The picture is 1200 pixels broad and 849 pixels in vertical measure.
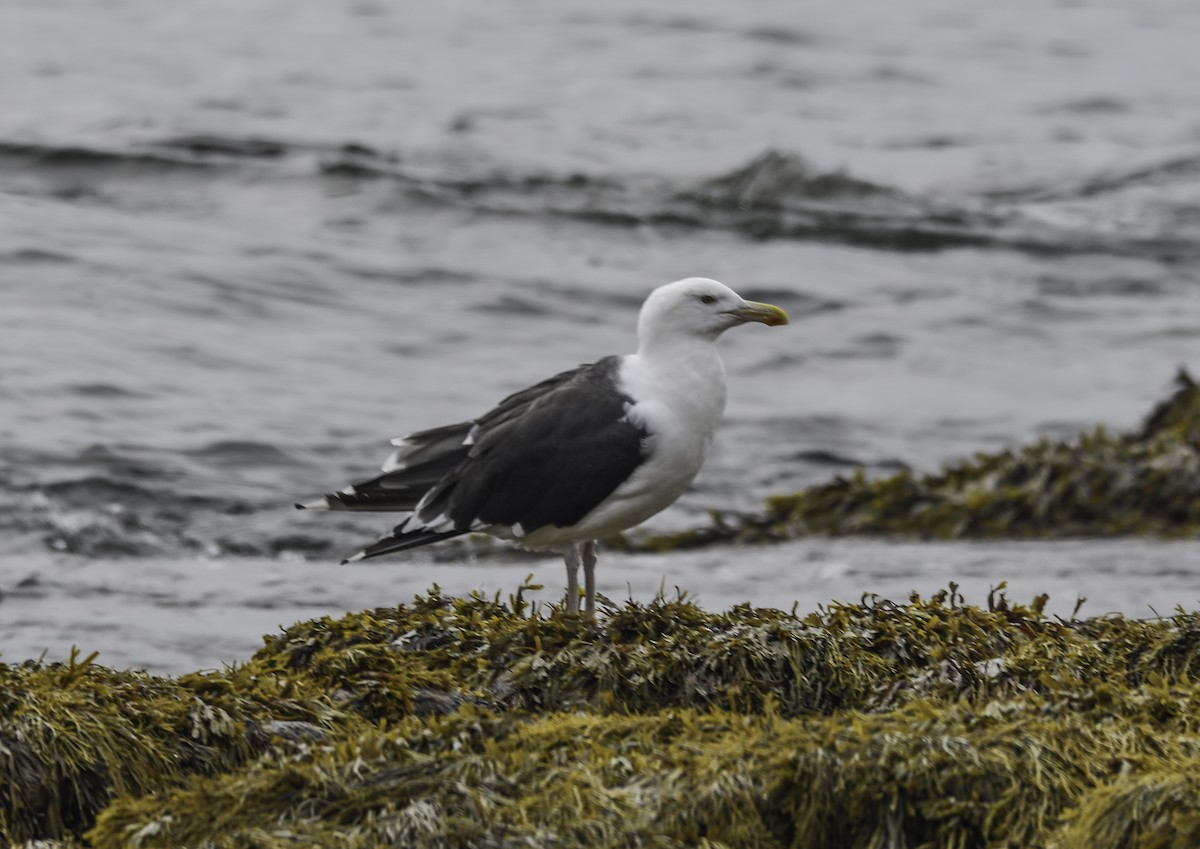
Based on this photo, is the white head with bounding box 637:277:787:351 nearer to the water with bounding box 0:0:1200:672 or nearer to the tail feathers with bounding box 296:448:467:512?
the tail feathers with bounding box 296:448:467:512

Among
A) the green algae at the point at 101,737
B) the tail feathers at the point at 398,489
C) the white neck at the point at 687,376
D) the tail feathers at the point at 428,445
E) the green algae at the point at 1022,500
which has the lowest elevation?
the green algae at the point at 101,737

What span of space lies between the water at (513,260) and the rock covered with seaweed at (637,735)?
2.33 m

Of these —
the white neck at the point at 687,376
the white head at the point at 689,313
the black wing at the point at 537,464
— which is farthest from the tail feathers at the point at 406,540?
the white head at the point at 689,313

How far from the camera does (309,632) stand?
478 cm

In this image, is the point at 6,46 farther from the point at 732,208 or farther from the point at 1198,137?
the point at 1198,137

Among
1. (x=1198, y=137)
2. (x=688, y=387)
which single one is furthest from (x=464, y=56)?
(x=688, y=387)

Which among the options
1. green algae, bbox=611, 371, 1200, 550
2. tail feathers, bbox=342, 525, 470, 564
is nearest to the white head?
tail feathers, bbox=342, 525, 470, 564

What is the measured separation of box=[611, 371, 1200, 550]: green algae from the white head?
324cm

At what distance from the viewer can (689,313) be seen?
5.68 metres

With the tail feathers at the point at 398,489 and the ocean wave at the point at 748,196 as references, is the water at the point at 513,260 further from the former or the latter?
the tail feathers at the point at 398,489

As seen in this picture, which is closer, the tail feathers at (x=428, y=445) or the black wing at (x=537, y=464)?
the black wing at (x=537, y=464)

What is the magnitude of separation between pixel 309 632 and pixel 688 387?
151cm

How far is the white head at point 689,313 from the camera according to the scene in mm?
5664

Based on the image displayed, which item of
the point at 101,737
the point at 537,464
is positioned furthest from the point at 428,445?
the point at 101,737
